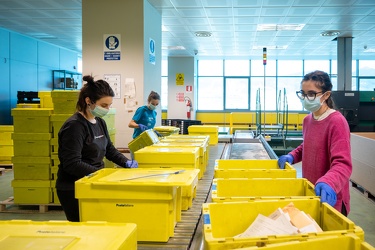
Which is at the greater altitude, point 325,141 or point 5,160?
point 325,141

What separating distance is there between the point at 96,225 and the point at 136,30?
521 centimetres

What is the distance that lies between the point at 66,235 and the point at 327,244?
786 millimetres

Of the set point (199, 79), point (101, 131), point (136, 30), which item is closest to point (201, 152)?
point (101, 131)

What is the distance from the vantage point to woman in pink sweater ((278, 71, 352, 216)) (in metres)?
1.93

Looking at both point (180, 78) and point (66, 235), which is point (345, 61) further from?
point (66, 235)

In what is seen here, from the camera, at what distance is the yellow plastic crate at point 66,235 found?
1.02 meters

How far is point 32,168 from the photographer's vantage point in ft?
15.9

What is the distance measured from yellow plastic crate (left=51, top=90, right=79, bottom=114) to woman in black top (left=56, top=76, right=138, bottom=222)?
2.32m

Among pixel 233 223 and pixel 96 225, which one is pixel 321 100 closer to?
pixel 233 223

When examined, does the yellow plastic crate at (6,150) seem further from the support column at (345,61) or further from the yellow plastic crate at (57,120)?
the support column at (345,61)

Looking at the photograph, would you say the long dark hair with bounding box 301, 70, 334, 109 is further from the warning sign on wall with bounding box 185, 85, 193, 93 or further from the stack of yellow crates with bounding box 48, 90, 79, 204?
the warning sign on wall with bounding box 185, 85, 193, 93

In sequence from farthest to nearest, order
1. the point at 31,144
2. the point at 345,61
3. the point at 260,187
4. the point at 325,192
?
the point at 345,61 → the point at 31,144 → the point at 260,187 → the point at 325,192

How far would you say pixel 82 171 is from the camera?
207cm

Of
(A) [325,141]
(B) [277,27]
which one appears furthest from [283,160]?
(B) [277,27]
